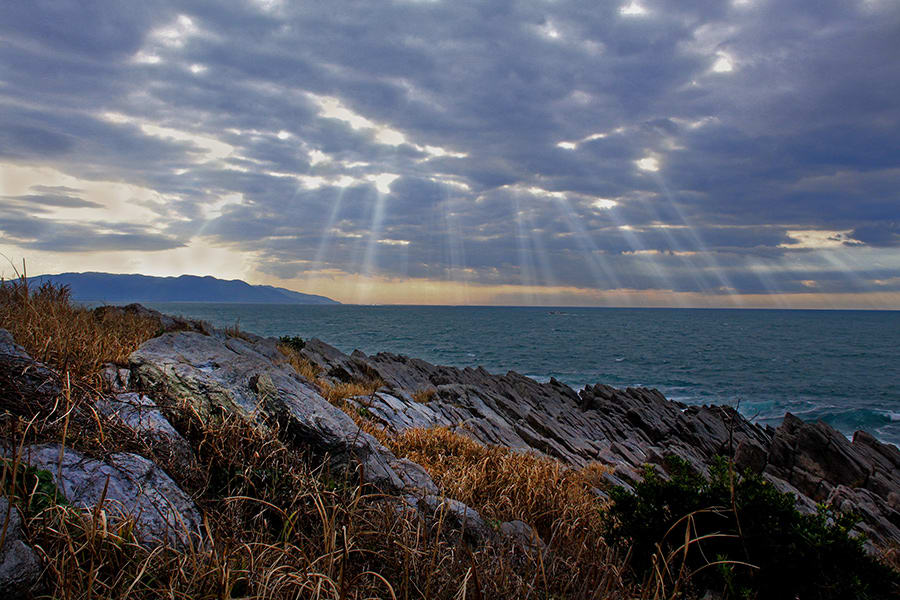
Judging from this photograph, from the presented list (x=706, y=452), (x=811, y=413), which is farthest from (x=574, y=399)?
(x=811, y=413)

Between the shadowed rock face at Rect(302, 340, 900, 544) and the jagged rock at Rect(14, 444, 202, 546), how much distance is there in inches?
257

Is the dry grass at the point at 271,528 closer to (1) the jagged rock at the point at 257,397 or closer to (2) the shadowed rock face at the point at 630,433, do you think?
(1) the jagged rock at the point at 257,397

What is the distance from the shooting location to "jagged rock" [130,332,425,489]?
583cm

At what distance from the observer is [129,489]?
13.3 ft

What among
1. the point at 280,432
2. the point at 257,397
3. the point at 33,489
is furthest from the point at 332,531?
the point at 257,397

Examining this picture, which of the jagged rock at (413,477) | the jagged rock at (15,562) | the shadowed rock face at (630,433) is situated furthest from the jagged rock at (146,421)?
the shadowed rock face at (630,433)

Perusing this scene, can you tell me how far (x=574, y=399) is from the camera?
101ft

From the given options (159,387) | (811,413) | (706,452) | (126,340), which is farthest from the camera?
(811,413)

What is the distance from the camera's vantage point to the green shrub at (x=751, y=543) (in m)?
4.45

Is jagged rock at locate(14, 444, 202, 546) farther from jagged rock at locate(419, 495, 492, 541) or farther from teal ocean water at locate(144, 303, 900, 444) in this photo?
teal ocean water at locate(144, 303, 900, 444)

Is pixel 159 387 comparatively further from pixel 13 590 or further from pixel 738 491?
pixel 738 491

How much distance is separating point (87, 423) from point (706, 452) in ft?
83.8

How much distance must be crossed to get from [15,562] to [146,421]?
245 cm

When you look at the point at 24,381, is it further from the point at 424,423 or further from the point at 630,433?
the point at 630,433
